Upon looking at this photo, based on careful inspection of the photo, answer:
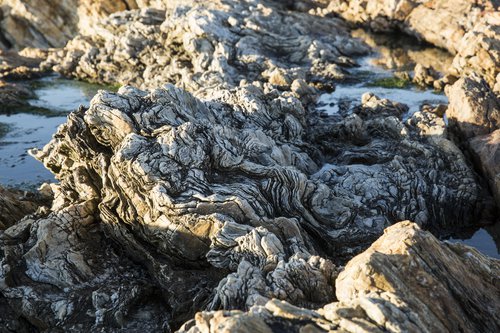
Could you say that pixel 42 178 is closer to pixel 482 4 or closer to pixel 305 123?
pixel 305 123

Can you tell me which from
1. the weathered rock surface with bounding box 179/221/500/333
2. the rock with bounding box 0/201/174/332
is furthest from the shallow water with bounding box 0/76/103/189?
the weathered rock surface with bounding box 179/221/500/333

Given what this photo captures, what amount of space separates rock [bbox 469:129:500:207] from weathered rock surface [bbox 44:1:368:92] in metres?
13.9

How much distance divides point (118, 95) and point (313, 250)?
9.92m

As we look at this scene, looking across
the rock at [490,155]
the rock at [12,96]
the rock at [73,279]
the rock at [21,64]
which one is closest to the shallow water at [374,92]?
the rock at [490,155]

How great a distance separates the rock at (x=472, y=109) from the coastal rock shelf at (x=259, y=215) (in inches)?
3.0

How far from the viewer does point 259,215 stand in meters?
17.9

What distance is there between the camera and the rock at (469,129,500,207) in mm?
21953

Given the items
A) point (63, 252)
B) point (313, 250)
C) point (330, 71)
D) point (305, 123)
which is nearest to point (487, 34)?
point (330, 71)

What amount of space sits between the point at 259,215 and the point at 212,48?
25.0 meters

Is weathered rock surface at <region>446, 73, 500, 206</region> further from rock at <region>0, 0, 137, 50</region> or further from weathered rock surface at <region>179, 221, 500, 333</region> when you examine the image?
rock at <region>0, 0, 137, 50</region>

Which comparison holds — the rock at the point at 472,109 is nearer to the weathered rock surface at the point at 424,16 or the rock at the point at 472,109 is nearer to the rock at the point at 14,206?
the weathered rock surface at the point at 424,16

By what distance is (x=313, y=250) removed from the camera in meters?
17.4

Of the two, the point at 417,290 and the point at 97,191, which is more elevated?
the point at 417,290

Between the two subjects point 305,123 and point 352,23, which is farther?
point 352,23
